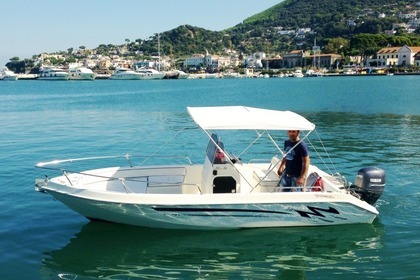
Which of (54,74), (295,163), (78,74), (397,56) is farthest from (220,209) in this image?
(54,74)

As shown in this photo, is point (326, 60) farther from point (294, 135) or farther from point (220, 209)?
point (220, 209)

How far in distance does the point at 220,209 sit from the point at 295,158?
2.07 metres

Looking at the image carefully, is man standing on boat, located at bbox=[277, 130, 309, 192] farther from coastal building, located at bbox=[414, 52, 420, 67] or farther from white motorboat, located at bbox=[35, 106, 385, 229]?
coastal building, located at bbox=[414, 52, 420, 67]

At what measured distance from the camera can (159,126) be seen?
29.9 meters

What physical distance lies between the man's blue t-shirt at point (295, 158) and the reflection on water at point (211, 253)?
1.29 m

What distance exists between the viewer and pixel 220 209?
922 cm

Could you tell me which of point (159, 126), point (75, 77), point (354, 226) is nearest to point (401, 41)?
point (75, 77)

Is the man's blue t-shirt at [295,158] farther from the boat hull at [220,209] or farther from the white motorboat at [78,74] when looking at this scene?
the white motorboat at [78,74]

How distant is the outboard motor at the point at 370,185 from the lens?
32.8 feet

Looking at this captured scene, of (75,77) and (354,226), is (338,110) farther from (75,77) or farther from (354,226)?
(75,77)

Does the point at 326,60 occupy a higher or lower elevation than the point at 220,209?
higher

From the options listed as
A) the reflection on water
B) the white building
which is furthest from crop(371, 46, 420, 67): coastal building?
the reflection on water

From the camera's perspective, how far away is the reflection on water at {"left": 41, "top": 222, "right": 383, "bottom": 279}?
8.23 m

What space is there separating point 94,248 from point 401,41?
182665 millimetres
